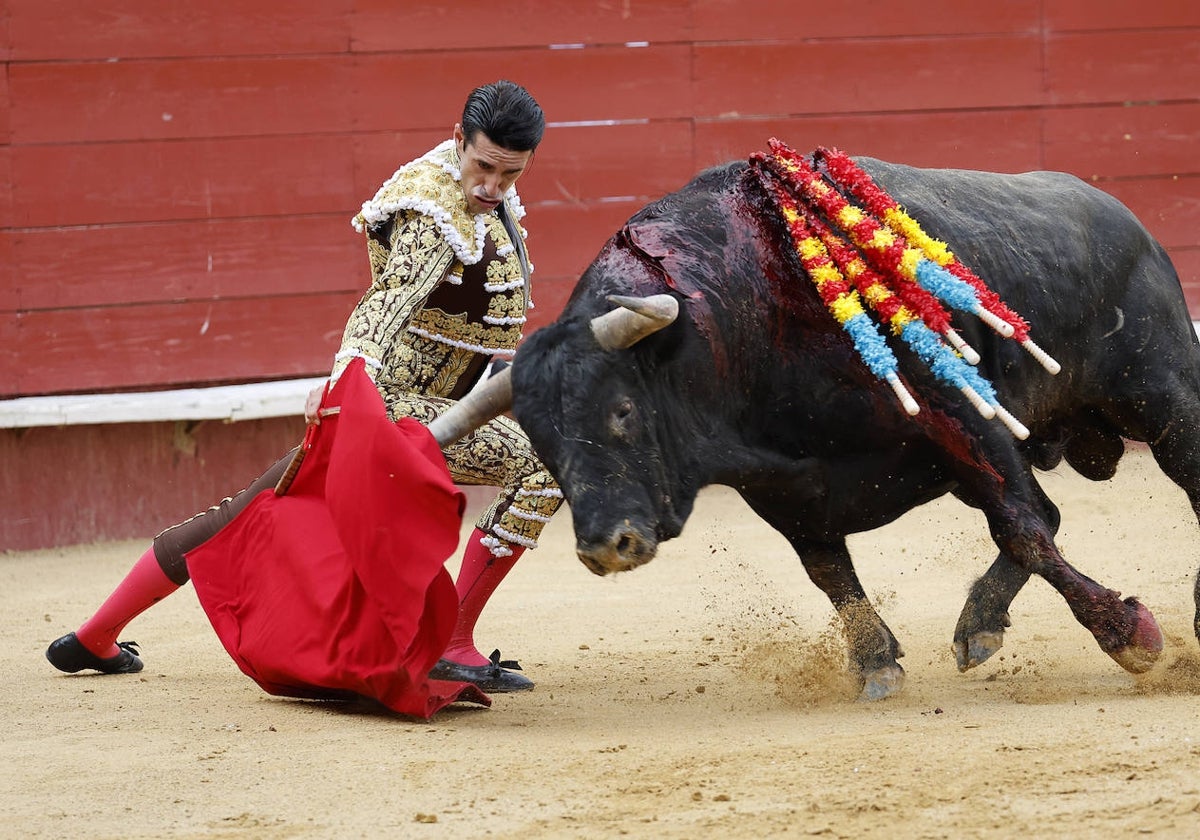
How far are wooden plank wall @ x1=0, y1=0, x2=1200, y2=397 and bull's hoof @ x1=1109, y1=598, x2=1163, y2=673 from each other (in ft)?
12.0

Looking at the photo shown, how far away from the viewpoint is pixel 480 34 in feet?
21.6

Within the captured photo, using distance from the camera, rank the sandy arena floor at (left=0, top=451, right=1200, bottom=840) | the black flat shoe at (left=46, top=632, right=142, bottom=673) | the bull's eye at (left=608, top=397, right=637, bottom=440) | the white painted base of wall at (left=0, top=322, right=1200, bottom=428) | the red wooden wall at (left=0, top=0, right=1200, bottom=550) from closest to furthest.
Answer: the sandy arena floor at (left=0, top=451, right=1200, bottom=840) → the bull's eye at (left=608, top=397, right=637, bottom=440) → the black flat shoe at (left=46, top=632, right=142, bottom=673) → the white painted base of wall at (left=0, top=322, right=1200, bottom=428) → the red wooden wall at (left=0, top=0, right=1200, bottom=550)

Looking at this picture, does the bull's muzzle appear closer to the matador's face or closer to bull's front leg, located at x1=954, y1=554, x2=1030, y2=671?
the matador's face

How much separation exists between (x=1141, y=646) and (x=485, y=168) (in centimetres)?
175

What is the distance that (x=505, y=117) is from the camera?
351 centimetres

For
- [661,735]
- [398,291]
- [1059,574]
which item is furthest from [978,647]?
[398,291]

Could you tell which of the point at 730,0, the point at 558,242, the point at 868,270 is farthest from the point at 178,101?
the point at 868,270

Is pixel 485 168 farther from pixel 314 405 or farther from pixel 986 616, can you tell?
pixel 986 616

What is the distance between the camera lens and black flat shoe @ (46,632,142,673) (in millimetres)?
A: 4090

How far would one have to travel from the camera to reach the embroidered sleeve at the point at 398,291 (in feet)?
11.7

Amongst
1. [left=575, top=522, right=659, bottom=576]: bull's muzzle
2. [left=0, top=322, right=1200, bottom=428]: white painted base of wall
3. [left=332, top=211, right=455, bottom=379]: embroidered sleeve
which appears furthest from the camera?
[left=0, top=322, right=1200, bottom=428]: white painted base of wall

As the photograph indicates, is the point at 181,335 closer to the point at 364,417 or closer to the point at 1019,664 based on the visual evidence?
the point at 364,417

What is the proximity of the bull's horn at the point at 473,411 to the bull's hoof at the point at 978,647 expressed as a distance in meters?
1.24

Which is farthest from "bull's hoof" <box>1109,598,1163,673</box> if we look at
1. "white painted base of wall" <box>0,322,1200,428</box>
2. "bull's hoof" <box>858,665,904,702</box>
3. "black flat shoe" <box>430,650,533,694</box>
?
"white painted base of wall" <box>0,322,1200,428</box>
